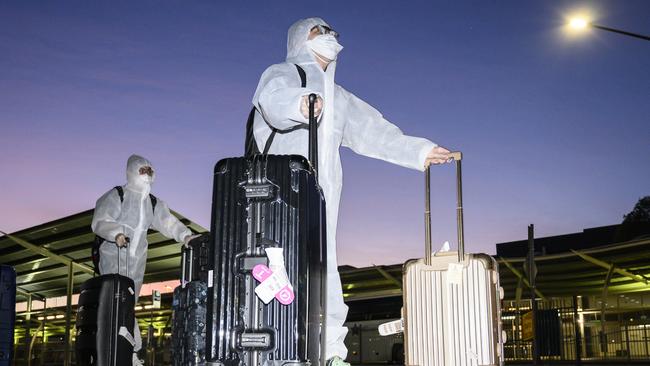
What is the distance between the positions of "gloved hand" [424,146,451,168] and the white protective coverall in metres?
3.35

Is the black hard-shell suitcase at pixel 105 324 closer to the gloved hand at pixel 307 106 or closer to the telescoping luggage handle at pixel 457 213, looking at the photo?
the telescoping luggage handle at pixel 457 213

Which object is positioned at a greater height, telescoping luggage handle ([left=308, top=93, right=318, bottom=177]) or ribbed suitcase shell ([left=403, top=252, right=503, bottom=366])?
telescoping luggage handle ([left=308, top=93, right=318, bottom=177])

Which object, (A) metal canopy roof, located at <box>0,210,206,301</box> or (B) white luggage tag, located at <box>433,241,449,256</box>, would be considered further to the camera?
(A) metal canopy roof, located at <box>0,210,206,301</box>

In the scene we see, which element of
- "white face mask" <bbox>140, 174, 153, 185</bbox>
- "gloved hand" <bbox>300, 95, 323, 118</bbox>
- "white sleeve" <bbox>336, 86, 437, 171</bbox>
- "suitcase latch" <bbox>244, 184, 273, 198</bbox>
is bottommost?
"suitcase latch" <bbox>244, 184, 273, 198</bbox>

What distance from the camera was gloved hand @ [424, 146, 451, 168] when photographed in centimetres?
450

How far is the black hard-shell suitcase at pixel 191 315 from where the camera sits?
3.38m

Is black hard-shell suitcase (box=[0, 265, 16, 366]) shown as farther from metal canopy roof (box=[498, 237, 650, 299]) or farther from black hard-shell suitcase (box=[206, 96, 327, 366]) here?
Answer: metal canopy roof (box=[498, 237, 650, 299])

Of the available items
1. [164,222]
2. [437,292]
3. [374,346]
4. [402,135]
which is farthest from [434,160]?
[374,346]

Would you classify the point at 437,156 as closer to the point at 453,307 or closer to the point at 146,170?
the point at 453,307

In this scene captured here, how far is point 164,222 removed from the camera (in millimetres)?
7457

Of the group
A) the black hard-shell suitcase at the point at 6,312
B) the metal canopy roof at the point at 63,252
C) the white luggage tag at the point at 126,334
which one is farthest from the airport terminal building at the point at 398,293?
the white luggage tag at the point at 126,334

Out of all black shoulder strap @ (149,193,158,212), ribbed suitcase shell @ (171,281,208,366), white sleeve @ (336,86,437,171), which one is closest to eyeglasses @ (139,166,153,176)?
black shoulder strap @ (149,193,158,212)

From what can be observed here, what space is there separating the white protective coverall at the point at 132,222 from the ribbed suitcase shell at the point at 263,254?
156 inches

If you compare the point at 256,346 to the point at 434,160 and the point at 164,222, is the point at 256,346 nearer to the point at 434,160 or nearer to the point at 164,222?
the point at 434,160
